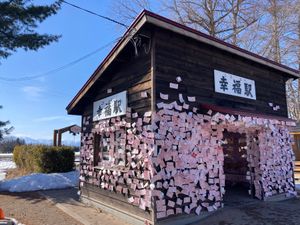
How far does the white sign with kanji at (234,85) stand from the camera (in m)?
7.49

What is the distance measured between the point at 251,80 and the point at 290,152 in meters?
2.93

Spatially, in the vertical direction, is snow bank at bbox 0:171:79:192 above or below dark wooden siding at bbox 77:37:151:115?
below

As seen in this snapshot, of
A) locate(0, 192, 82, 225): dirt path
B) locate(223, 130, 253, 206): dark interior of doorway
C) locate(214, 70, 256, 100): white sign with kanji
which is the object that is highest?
locate(214, 70, 256, 100): white sign with kanji

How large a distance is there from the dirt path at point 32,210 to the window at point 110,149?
173cm

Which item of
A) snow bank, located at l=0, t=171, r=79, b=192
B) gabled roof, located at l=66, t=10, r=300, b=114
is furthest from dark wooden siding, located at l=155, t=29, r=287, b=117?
snow bank, located at l=0, t=171, r=79, b=192

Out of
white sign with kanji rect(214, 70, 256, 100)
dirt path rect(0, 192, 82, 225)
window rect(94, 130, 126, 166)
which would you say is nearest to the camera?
dirt path rect(0, 192, 82, 225)

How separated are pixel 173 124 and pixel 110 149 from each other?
2.32 metres

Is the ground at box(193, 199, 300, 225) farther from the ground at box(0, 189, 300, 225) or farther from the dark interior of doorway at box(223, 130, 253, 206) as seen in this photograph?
the dark interior of doorway at box(223, 130, 253, 206)

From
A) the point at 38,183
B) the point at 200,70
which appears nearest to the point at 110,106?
the point at 200,70

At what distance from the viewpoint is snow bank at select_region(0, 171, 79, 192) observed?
11516 millimetres

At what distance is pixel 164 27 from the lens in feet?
20.1

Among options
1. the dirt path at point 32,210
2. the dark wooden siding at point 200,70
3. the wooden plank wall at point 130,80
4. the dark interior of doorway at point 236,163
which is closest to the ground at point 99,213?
the dirt path at point 32,210

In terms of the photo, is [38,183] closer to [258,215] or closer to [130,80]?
[130,80]

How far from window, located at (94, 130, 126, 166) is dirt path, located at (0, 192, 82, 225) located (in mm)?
1732
